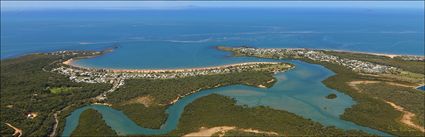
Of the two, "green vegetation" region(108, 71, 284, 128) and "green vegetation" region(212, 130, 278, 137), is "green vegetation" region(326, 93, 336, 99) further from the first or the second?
"green vegetation" region(212, 130, 278, 137)

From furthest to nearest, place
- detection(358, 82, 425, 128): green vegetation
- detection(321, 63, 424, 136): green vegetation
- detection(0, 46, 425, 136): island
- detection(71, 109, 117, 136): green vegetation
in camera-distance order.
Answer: detection(358, 82, 425, 128): green vegetation
detection(0, 46, 425, 136): island
detection(71, 109, 117, 136): green vegetation
detection(321, 63, 424, 136): green vegetation

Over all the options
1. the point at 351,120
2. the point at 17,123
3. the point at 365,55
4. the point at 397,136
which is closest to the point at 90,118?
the point at 17,123

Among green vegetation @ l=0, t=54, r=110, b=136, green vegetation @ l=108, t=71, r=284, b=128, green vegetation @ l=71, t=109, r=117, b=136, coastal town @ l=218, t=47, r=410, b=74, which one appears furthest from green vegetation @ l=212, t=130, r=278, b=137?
coastal town @ l=218, t=47, r=410, b=74

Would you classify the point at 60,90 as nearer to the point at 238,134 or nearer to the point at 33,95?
the point at 33,95

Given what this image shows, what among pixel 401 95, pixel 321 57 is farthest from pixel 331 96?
pixel 321 57

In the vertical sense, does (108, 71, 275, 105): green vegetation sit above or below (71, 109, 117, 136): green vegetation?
above

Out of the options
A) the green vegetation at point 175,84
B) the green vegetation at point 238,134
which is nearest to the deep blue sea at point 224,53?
the green vegetation at point 175,84
